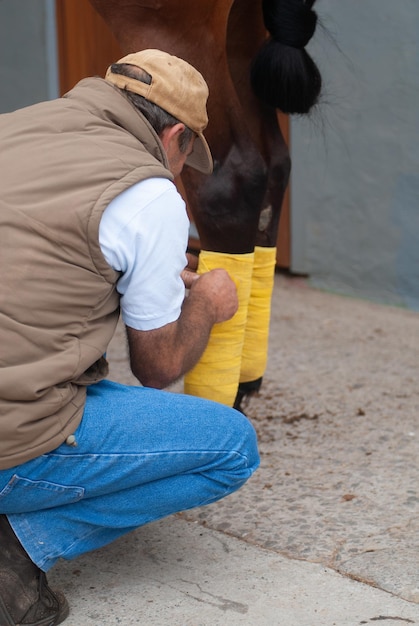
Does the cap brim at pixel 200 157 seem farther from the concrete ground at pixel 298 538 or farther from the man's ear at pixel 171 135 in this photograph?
the concrete ground at pixel 298 538

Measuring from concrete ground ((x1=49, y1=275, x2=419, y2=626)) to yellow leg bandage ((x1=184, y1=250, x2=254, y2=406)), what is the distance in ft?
0.98

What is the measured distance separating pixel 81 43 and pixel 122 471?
4.17 m

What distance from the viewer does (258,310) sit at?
2.93 metres

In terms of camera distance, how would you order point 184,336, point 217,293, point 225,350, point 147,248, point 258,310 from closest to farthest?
point 147,248
point 184,336
point 217,293
point 225,350
point 258,310

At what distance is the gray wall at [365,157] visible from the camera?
4.43m

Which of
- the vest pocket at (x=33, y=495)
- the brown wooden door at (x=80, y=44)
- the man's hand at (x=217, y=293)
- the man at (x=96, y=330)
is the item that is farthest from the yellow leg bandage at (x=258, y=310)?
the brown wooden door at (x=80, y=44)

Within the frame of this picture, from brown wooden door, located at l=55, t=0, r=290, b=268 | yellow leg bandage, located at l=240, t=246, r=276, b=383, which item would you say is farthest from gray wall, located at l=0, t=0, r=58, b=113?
yellow leg bandage, located at l=240, t=246, r=276, b=383

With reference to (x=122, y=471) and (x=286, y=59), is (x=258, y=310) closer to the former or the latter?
(x=286, y=59)

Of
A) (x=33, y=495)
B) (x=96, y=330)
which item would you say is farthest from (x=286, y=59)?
(x=33, y=495)

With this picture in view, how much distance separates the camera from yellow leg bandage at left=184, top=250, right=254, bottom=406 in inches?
105

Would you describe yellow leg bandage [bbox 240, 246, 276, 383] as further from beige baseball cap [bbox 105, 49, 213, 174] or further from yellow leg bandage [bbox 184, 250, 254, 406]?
beige baseball cap [bbox 105, 49, 213, 174]

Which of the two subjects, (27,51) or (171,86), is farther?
(27,51)

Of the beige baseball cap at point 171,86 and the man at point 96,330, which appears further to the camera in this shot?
the beige baseball cap at point 171,86

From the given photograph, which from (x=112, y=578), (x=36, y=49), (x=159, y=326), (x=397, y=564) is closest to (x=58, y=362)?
(x=159, y=326)
